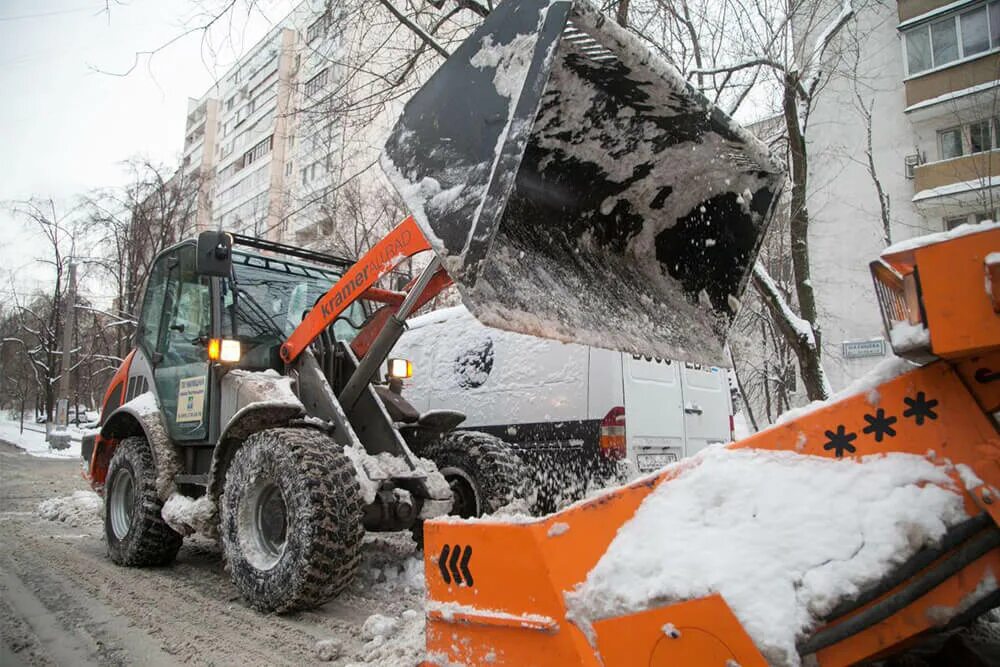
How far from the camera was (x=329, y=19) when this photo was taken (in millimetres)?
8023

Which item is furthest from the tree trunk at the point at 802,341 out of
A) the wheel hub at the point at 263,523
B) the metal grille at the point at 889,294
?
the metal grille at the point at 889,294

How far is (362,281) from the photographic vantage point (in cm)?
408

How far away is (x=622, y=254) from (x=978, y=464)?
7.63ft

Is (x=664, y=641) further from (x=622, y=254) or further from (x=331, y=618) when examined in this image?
(x=331, y=618)

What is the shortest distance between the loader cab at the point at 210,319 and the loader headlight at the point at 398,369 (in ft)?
1.44

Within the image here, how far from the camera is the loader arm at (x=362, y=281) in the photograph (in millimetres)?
3678

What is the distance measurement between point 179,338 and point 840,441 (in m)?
5.17

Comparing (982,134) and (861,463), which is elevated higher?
(982,134)

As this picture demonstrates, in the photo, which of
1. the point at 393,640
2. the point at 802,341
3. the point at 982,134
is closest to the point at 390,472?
the point at 393,640

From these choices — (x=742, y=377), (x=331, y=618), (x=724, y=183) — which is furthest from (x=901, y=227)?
(x=331, y=618)

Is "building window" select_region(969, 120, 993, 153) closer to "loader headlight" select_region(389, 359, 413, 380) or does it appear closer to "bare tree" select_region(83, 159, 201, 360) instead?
"loader headlight" select_region(389, 359, 413, 380)

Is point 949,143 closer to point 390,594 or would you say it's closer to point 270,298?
point 270,298

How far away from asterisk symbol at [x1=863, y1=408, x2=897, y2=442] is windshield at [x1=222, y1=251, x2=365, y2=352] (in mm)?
4393

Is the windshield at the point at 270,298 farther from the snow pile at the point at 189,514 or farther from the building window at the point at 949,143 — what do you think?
the building window at the point at 949,143
